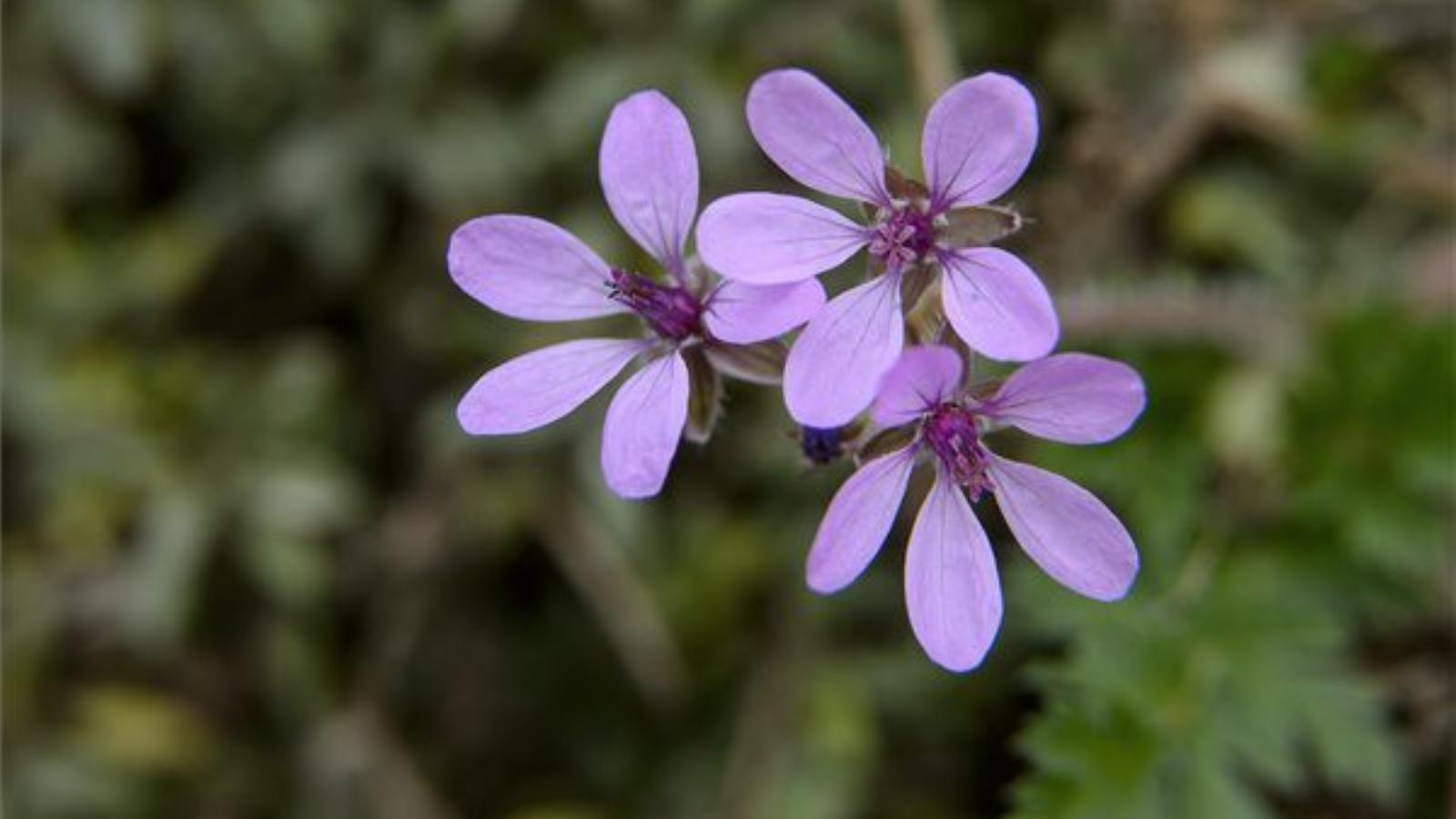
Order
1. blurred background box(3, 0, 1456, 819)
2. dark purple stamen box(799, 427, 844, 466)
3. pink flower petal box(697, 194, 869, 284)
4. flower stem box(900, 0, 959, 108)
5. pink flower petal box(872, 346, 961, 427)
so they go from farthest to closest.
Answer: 1. blurred background box(3, 0, 1456, 819)
2. flower stem box(900, 0, 959, 108)
3. dark purple stamen box(799, 427, 844, 466)
4. pink flower petal box(697, 194, 869, 284)
5. pink flower petal box(872, 346, 961, 427)

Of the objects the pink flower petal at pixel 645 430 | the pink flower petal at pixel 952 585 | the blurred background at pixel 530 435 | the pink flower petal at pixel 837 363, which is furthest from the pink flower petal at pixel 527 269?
the blurred background at pixel 530 435

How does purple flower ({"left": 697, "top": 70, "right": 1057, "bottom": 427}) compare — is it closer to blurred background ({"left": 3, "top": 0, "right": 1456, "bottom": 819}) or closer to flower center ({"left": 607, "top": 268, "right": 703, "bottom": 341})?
flower center ({"left": 607, "top": 268, "right": 703, "bottom": 341})

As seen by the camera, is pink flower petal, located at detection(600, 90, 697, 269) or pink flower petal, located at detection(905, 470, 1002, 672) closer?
pink flower petal, located at detection(905, 470, 1002, 672)

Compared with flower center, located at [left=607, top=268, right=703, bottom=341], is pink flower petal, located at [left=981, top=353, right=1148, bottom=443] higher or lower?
lower

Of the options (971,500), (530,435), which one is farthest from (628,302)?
(530,435)

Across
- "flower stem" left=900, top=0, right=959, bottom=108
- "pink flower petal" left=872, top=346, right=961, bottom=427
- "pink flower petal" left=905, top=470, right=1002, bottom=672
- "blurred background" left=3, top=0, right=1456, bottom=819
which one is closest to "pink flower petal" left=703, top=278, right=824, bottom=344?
"pink flower petal" left=872, top=346, right=961, bottom=427

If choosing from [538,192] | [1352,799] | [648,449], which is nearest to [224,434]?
[538,192]
